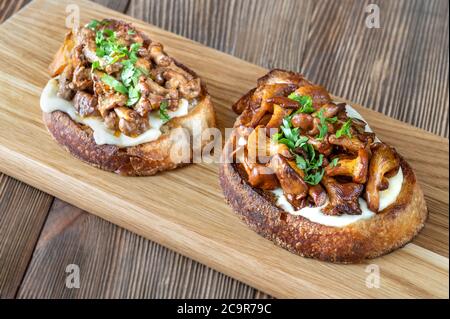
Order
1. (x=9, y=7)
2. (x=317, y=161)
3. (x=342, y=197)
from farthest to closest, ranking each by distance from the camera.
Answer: (x=9, y=7) < (x=317, y=161) < (x=342, y=197)

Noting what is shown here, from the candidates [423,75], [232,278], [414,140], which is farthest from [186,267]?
[423,75]

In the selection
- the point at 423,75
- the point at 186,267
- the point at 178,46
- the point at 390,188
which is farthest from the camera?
the point at 423,75

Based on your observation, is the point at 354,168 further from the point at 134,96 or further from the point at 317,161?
the point at 134,96

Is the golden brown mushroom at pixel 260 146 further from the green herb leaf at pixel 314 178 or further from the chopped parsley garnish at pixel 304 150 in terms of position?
the green herb leaf at pixel 314 178

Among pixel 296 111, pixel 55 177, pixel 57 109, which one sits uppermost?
pixel 296 111

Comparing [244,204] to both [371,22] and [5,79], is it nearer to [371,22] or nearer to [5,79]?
[5,79]

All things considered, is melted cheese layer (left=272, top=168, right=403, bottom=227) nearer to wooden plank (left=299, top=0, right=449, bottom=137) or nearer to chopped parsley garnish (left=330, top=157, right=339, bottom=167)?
chopped parsley garnish (left=330, top=157, right=339, bottom=167)

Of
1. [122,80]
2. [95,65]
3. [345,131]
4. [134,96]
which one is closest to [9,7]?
[95,65]
